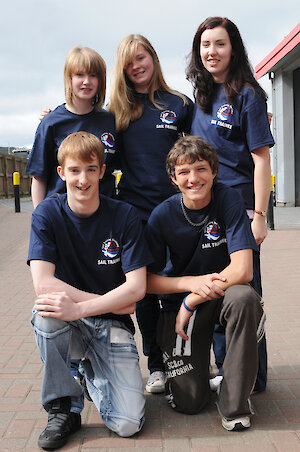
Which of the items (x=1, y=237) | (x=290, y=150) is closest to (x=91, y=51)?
(x=1, y=237)

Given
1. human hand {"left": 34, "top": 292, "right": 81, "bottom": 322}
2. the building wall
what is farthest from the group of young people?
the building wall

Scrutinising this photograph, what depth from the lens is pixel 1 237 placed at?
11.2 metres

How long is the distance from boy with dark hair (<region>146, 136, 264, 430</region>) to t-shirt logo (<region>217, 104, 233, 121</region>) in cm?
28

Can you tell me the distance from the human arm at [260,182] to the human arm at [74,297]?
780 millimetres

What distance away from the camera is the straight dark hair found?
311cm

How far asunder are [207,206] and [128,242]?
0.53 m

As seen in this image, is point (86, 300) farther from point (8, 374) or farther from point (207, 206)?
point (8, 374)

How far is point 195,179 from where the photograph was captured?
289 centimetres

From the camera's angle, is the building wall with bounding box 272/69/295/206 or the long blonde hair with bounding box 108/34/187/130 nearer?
the long blonde hair with bounding box 108/34/187/130

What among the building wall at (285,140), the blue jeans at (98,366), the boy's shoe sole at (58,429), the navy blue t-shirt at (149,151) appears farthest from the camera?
the building wall at (285,140)

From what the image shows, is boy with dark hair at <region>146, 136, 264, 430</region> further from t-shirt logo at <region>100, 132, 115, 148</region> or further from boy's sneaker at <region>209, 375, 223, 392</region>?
t-shirt logo at <region>100, 132, 115, 148</region>

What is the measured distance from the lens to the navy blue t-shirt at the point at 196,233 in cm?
298

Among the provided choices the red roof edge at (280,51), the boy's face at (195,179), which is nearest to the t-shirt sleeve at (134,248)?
the boy's face at (195,179)

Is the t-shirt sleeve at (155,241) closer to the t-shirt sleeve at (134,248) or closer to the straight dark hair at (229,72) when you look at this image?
the t-shirt sleeve at (134,248)
